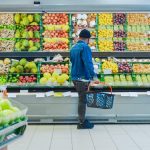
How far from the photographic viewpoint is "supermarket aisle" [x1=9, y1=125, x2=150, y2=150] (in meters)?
5.55

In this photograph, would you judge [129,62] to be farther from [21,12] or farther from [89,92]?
[21,12]

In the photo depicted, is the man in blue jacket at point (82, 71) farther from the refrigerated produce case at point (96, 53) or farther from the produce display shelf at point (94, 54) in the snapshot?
the produce display shelf at point (94, 54)

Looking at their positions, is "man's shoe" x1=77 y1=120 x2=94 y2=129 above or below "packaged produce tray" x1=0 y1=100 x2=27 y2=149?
below

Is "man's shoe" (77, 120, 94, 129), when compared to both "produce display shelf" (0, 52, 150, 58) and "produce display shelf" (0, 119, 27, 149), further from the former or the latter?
"produce display shelf" (0, 119, 27, 149)

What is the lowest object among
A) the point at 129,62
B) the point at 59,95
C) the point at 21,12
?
the point at 59,95

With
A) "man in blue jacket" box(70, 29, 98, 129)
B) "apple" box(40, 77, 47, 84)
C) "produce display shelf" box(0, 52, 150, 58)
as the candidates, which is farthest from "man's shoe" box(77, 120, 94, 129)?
"produce display shelf" box(0, 52, 150, 58)

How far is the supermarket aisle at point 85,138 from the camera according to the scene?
555 centimetres

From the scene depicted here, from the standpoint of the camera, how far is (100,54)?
7820 millimetres

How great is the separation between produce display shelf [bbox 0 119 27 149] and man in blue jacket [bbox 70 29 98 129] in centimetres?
406

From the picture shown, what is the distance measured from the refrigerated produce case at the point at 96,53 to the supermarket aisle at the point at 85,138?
358mm

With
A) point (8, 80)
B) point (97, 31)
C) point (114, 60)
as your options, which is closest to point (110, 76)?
point (114, 60)

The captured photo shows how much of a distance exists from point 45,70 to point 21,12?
123 centimetres

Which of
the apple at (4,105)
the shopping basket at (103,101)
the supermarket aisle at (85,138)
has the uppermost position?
the apple at (4,105)

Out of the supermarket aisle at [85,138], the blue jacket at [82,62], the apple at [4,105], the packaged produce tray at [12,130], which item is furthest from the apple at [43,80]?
the apple at [4,105]
